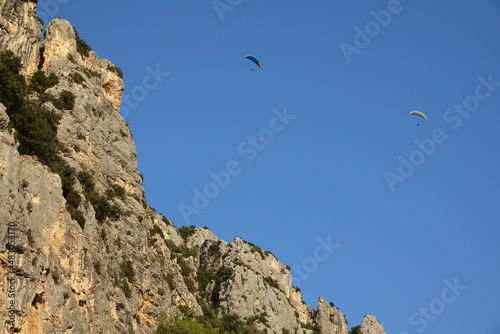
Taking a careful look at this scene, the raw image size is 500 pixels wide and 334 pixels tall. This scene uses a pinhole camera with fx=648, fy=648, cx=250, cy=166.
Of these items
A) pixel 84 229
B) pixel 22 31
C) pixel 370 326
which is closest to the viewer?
pixel 84 229

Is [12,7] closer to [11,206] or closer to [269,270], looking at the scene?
[11,206]

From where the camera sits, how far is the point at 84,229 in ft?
190

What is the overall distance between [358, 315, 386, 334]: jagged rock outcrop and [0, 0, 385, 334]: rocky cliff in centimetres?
1631

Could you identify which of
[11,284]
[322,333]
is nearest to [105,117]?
[11,284]

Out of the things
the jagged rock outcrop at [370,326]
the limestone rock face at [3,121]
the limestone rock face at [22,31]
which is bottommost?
the limestone rock face at [3,121]

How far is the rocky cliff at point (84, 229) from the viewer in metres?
47.9

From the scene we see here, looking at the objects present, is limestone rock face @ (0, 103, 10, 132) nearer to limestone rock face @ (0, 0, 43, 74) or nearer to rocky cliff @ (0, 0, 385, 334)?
rocky cliff @ (0, 0, 385, 334)

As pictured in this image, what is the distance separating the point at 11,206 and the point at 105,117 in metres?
34.3

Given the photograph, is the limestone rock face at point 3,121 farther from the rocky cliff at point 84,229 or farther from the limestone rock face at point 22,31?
the limestone rock face at point 22,31

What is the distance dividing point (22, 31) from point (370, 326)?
8062 centimetres

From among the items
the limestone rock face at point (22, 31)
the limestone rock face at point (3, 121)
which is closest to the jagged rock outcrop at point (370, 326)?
the limestone rock face at point (22, 31)

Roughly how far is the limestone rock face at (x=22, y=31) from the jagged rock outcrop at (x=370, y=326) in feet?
245

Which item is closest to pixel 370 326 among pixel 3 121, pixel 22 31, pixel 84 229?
pixel 84 229

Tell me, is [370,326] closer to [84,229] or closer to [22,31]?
[84,229]
